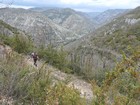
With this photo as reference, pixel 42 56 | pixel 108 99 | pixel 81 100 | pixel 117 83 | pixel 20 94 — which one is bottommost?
pixel 42 56

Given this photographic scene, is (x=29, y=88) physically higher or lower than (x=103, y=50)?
higher

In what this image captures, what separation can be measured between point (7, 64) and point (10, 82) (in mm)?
678

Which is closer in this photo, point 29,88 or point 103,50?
point 29,88

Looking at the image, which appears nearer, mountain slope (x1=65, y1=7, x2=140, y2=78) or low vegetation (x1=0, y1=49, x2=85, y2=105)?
low vegetation (x1=0, y1=49, x2=85, y2=105)

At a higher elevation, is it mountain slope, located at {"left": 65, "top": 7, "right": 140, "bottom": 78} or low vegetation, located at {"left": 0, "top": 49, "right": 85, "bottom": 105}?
low vegetation, located at {"left": 0, "top": 49, "right": 85, "bottom": 105}

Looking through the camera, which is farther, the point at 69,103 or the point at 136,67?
Answer: the point at 69,103

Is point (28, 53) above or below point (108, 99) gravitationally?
below

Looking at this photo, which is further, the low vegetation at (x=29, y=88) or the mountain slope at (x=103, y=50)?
the mountain slope at (x=103, y=50)

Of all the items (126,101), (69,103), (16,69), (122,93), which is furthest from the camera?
(16,69)

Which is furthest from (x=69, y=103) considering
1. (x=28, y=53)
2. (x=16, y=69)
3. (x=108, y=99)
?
(x=28, y=53)

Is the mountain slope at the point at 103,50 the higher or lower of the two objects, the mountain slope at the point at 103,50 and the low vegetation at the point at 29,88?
the lower

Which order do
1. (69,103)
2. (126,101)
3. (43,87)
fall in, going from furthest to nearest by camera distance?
(43,87)
(69,103)
(126,101)

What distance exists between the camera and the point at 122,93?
4.97 metres

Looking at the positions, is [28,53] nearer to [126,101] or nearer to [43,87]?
[43,87]
